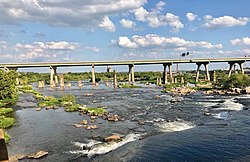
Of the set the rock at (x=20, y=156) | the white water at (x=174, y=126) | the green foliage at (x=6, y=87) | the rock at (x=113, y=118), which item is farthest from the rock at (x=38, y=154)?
the green foliage at (x=6, y=87)

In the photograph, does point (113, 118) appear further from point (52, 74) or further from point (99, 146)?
point (52, 74)

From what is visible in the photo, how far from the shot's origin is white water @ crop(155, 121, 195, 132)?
40.7 metres

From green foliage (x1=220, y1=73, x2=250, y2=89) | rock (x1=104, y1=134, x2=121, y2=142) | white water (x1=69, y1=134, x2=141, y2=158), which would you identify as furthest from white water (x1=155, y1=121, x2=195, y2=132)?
green foliage (x1=220, y1=73, x2=250, y2=89)

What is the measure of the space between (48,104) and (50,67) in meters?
Answer: 83.5

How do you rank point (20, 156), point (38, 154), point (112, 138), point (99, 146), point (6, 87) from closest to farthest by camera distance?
point (20, 156) < point (38, 154) < point (99, 146) < point (112, 138) < point (6, 87)

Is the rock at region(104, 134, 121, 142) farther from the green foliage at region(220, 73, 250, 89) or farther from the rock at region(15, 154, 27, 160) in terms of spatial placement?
the green foliage at region(220, 73, 250, 89)

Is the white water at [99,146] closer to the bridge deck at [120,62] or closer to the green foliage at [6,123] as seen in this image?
the green foliage at [6,123]

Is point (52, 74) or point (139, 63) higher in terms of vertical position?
point (139, 63)

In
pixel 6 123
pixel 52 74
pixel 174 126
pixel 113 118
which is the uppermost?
pixel 52 74

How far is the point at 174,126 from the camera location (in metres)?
42.7

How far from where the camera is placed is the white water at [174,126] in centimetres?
4069

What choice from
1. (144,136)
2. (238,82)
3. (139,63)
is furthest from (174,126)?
(139,63)

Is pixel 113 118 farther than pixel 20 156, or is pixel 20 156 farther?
pixel 113 118

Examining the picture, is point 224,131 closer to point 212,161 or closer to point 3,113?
point 212,161
